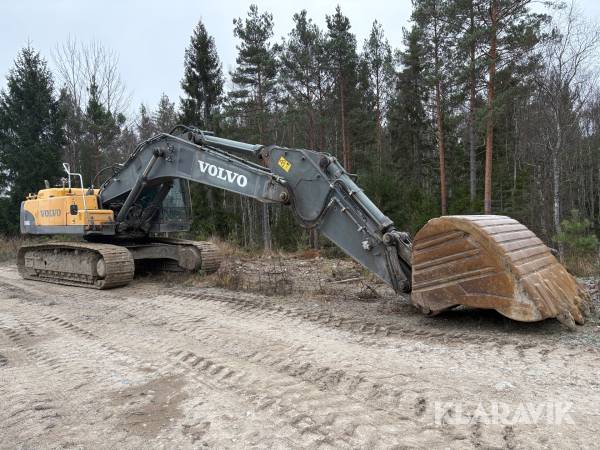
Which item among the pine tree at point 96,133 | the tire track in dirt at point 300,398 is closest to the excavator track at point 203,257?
the tire track in dirt at point 300,398

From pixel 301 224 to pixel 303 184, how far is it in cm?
54

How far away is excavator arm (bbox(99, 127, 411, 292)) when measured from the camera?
5.45m

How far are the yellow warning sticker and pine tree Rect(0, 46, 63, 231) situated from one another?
2195 centimetres

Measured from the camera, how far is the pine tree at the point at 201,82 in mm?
26919

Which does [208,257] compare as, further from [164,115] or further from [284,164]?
[164,115]

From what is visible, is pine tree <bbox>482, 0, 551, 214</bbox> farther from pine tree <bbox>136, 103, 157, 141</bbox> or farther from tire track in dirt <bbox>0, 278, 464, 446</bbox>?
pine tree <bbox>136, 103, 157, 141</bbox>

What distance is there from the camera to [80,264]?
9.02 meters

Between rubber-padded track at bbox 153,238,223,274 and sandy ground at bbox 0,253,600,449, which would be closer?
sandy ground at bbox 0,253,600,449

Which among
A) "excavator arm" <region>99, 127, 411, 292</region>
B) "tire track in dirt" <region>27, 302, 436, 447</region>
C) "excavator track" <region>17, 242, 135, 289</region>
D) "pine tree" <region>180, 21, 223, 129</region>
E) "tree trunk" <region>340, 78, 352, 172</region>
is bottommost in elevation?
"tire track in dirt" <region>27, 302, 436, 447</region>

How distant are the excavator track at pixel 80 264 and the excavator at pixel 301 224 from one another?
0.02 m

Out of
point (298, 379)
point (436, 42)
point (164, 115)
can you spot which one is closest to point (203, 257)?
point (298, 379)

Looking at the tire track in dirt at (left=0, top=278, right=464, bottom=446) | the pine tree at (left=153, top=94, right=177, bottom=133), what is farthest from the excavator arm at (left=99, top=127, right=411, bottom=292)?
the pine tree at (left=153, top=94, right=177, bottom=133)

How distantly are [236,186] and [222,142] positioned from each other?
1025 millimetres

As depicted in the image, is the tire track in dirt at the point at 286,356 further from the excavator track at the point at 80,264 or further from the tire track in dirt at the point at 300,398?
the excavator track at the point at 80,264
